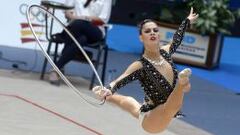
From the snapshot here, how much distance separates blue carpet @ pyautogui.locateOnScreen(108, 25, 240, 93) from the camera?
34.4ft

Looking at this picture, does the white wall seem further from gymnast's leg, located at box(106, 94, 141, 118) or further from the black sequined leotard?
the black sequined leotard

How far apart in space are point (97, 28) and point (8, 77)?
1415 mm

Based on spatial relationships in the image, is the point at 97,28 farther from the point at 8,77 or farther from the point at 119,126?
the point at 119,126

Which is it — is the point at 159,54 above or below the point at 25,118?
above

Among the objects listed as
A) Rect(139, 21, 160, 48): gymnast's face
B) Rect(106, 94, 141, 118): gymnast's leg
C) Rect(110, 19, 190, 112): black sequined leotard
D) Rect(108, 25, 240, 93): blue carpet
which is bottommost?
Rect(108, 25, 240, 93): blue carpet

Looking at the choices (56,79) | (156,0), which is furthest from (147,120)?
(156,0)

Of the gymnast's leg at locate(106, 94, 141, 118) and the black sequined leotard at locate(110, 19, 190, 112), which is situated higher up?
the black sequined leotard at locate(110, 19, 190, 112)

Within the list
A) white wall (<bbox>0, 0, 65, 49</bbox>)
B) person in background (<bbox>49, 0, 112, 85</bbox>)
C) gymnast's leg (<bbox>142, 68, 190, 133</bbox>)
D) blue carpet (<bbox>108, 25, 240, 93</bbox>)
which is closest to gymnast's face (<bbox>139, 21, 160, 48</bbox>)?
gymnast's leg (<bbox>142, 68, 190, 133</bbox>)

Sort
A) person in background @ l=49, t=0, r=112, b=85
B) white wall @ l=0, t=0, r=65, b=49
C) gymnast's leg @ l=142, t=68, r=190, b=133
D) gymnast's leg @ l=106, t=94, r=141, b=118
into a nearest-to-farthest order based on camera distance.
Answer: gymnast's leg @ l=142, t=68, r=190, b=133
gymnast's leg @ l=106, t=94, r=141, b=118
person in background @ l=49, t=0, r=112, b=85
white wall @ l=0, t=0, r=65, b=49

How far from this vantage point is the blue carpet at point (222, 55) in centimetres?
1048

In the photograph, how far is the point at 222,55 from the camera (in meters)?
13.2

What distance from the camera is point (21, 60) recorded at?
31.0ft

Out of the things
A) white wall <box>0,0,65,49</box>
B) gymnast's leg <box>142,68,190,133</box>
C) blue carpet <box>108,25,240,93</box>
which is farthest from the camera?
blue carpet <box>108,25,240,93</box>

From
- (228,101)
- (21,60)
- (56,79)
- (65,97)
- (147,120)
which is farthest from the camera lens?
(21,60)
